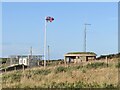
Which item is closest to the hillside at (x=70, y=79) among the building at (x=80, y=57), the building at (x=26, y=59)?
→ the building at (x=80, y=57)

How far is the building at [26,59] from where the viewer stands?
65562 mm

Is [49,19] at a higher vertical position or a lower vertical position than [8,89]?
higher

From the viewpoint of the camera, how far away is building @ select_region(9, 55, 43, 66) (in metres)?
65.6

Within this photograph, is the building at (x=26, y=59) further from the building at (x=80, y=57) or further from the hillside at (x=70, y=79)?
the hillside at (x=70, y=79)

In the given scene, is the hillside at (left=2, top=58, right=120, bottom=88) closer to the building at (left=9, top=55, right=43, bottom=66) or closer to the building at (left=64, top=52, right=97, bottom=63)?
the building at (left=64, top=52, right=97, bottom=63)

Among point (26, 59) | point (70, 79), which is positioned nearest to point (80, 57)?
point (26, 59)

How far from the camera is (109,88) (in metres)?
17.8

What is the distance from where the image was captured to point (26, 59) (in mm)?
→ 66375

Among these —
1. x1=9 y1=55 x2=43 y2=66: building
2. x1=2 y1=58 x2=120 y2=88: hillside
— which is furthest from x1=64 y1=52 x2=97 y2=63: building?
x1=2 y1=58 x2=120 y2=88: hillside

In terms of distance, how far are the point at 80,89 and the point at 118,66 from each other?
48.1 ft

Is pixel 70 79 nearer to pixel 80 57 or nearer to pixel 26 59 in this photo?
pixel 80 57

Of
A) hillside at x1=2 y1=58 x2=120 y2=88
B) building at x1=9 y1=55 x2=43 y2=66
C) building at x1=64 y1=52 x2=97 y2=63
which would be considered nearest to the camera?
hillside at x1=2 y1=58 x2=120 y2=88

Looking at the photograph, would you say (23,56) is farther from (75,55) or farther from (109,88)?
(109,88)

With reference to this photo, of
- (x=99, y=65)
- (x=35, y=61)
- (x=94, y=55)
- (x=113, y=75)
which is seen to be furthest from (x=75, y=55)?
(x=113, y=75)
